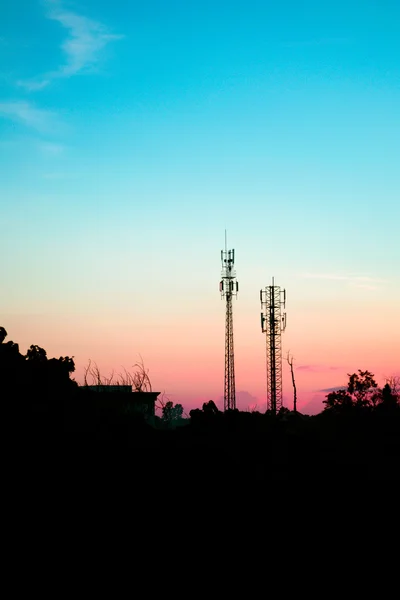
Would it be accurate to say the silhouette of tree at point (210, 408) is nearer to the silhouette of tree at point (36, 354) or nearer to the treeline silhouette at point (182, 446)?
the treeline silhouette at point (182, 446)

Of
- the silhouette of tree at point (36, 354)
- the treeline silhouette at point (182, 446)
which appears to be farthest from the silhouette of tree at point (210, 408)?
the silhouette of tree at point (36, 354)

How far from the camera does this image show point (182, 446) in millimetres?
23984

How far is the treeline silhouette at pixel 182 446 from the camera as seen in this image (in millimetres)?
22266

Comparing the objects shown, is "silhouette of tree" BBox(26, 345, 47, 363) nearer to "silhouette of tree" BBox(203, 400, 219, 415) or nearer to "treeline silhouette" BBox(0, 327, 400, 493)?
"treeline silhouette" BBox(0, 327, 400, 493)

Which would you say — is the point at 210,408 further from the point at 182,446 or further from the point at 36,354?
the point at 36,354

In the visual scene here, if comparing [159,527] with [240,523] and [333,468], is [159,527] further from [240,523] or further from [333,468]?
[333,468]

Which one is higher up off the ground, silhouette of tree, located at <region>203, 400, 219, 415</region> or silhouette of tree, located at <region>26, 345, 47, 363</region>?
silhouette of tree, located at <region>26, 345, 47, 363</region>

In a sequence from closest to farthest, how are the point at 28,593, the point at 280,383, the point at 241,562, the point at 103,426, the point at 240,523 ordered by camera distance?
1. the point at 28,593
2. the point at 241,562
3. the point at 240,523
4. the point at 103,426
5. the point at 280,383

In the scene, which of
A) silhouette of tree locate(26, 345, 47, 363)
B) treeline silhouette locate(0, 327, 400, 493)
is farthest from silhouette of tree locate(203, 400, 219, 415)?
silhouette of tree locate(26, 345, 47, 363)

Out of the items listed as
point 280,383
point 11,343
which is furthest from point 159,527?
point 280,383

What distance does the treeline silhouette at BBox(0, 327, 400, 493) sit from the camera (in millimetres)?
22266

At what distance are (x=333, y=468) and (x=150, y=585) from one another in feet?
26.9

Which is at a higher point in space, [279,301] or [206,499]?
[279,301]

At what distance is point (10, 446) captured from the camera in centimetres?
2233
